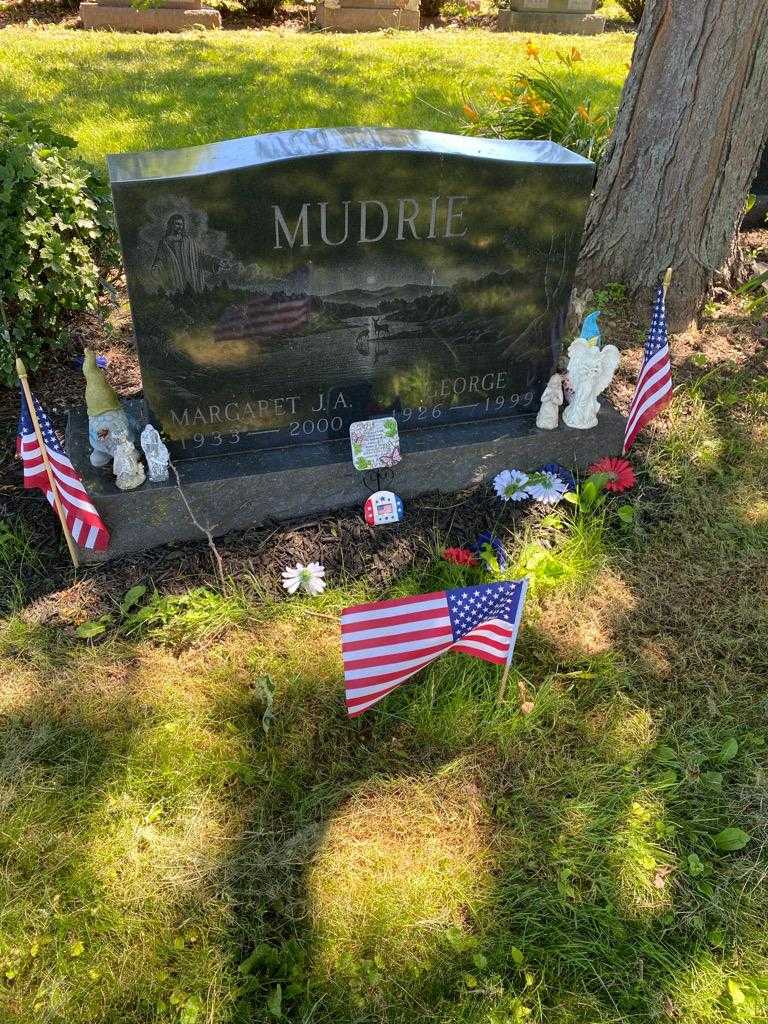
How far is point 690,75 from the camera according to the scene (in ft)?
16.0

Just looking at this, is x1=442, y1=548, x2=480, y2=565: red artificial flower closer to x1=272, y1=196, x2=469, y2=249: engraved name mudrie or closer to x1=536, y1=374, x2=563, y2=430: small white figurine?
x1=536, y1=374, x2=563, y2=430: small white figurine

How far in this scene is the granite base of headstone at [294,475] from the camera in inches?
152

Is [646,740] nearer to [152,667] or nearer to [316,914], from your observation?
[316,914]

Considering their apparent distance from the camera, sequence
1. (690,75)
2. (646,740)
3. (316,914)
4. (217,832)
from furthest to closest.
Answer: (690,75) → (646,740) → (217,832) → (316,914)

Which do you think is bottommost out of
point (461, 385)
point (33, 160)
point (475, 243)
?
point (461, 385)

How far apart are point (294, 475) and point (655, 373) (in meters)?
2.07

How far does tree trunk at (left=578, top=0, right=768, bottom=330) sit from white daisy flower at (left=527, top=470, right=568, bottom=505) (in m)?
2.24

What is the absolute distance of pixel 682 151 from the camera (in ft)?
16.8

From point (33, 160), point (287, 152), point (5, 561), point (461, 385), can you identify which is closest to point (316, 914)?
point (5, 561)

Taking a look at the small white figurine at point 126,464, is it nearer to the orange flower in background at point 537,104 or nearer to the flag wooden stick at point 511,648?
the flag wooden stick at point 511,648

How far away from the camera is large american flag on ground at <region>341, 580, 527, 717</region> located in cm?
284

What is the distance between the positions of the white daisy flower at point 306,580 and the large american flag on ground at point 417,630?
35.1 inches

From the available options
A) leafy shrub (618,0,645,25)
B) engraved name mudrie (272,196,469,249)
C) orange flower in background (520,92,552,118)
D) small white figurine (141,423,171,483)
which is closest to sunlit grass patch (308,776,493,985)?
small white figurine (141,423,171,483)

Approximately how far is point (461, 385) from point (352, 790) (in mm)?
2411
